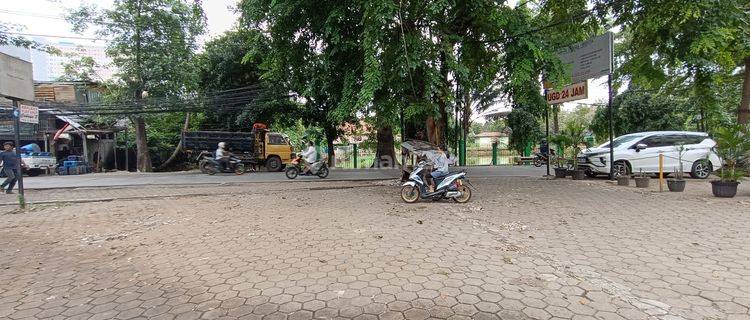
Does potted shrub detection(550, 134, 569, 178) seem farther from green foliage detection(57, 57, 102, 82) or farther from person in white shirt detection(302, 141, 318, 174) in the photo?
green foliage detection(57, 57, 102, 82)

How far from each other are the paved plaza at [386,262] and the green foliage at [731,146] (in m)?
1.06

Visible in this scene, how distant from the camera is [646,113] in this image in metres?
21.4

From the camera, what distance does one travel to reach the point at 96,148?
2498 cm

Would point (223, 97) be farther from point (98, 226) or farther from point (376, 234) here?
point (376, 234)

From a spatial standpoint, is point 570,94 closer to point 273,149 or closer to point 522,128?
point 522,128

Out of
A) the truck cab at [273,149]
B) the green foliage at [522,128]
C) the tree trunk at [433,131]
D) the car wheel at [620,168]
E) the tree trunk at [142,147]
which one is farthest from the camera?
the green foliage at [522,128]

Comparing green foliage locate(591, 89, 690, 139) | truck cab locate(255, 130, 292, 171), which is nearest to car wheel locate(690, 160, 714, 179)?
green foliage locate(591, 89, 690, 139)

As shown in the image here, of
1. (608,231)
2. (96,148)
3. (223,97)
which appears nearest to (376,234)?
(608,231)

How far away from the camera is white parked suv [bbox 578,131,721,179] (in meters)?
12.6

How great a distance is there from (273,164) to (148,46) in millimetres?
9413

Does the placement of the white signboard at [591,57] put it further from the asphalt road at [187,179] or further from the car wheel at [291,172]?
the car wheel at [291,172]

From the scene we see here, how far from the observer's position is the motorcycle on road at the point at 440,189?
Answer: 829cm

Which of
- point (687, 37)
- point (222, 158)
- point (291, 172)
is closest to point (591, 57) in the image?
point (687, 37)

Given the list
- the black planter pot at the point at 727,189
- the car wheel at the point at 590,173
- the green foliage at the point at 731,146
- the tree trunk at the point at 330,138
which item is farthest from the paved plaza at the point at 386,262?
the tree trunk at the point at 330,138
